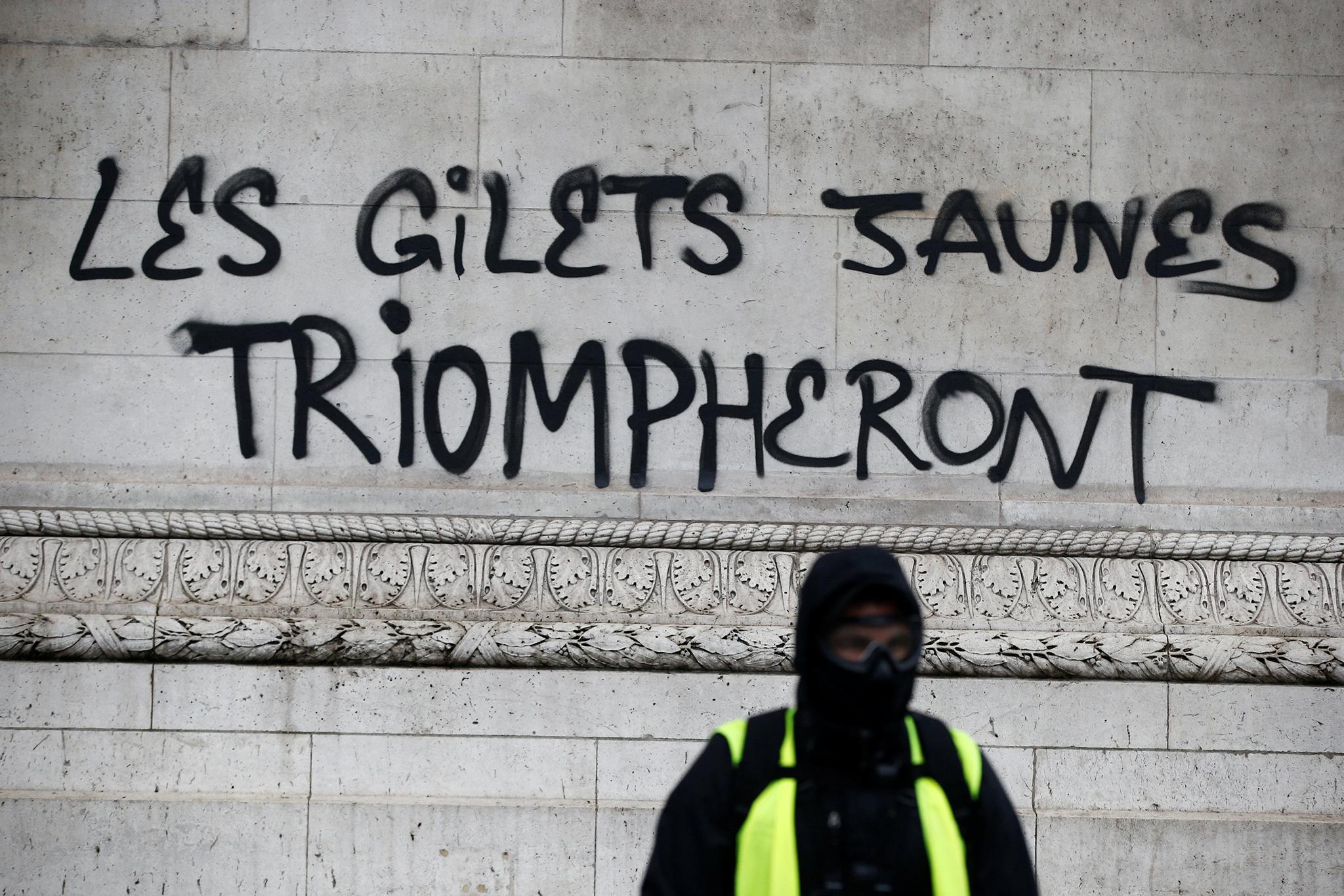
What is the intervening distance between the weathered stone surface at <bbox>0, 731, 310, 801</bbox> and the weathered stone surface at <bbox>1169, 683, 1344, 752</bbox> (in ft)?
11.8

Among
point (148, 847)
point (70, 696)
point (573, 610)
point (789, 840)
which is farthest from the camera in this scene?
point (573, 610)

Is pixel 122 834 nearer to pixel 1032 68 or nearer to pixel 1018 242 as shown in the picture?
pixel 1018 242

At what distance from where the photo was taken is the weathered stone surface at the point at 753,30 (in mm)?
5949

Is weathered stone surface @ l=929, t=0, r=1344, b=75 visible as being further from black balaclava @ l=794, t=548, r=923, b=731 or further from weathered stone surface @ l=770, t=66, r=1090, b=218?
black balaclava @ l=794, t=548, r=923, b=731

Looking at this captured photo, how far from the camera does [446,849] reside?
5.54 meters

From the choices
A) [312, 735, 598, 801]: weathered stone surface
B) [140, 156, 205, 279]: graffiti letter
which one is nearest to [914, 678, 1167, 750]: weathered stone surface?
[312, 735, 598, 801]: weathered stone surface

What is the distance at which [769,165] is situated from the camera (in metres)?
5.98

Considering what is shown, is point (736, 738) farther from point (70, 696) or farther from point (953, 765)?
point (70, 696)

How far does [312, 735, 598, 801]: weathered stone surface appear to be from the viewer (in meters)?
5.62

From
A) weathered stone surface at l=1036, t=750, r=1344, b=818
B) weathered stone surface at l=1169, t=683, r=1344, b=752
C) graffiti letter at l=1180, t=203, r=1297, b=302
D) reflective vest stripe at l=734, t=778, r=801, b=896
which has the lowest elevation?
weathered stone surface at l=1036, t=750, r=1344, b=818

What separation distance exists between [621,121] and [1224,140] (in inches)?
102

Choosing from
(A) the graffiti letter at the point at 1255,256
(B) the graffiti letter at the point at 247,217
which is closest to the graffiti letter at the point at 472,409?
(B) the graffiti letter at the point at 247,217

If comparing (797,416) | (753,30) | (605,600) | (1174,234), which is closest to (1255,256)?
(1174,234)

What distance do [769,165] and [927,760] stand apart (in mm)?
3849
